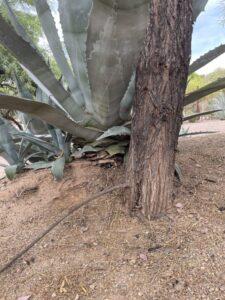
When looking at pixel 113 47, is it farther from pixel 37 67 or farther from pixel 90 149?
pixel 90 149

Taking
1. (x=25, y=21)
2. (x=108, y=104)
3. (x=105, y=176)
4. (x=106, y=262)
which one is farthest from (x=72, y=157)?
(x=25, y=21)

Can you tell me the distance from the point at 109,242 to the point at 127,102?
56 centimetres

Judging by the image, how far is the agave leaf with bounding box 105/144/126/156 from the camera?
1501 millimetres

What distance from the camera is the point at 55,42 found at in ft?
5.60

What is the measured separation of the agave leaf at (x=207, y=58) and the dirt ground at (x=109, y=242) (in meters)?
0.48

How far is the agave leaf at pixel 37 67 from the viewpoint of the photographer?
1190 mm

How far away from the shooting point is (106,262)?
1165 mm

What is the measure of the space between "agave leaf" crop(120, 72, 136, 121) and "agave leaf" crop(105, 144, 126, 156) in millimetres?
126

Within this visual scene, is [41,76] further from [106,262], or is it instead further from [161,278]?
[161,278]

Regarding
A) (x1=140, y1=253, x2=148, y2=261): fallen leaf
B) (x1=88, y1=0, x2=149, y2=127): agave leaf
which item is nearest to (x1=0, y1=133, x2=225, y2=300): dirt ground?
(x1=140, y1=253, x2=148, y2=261): fallen leaf

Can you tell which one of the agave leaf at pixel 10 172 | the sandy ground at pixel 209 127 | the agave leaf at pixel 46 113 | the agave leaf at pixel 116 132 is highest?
the agave leaf at pixel 46 113

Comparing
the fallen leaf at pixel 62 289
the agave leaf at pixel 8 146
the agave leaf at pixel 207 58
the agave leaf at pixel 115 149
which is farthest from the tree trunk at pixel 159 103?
the agave leaf at pixel 8 146

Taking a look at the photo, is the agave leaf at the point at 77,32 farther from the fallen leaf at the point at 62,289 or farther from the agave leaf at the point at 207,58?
the fallen leaf at the point at 62,289

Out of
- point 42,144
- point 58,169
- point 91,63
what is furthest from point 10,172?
point 91,63
